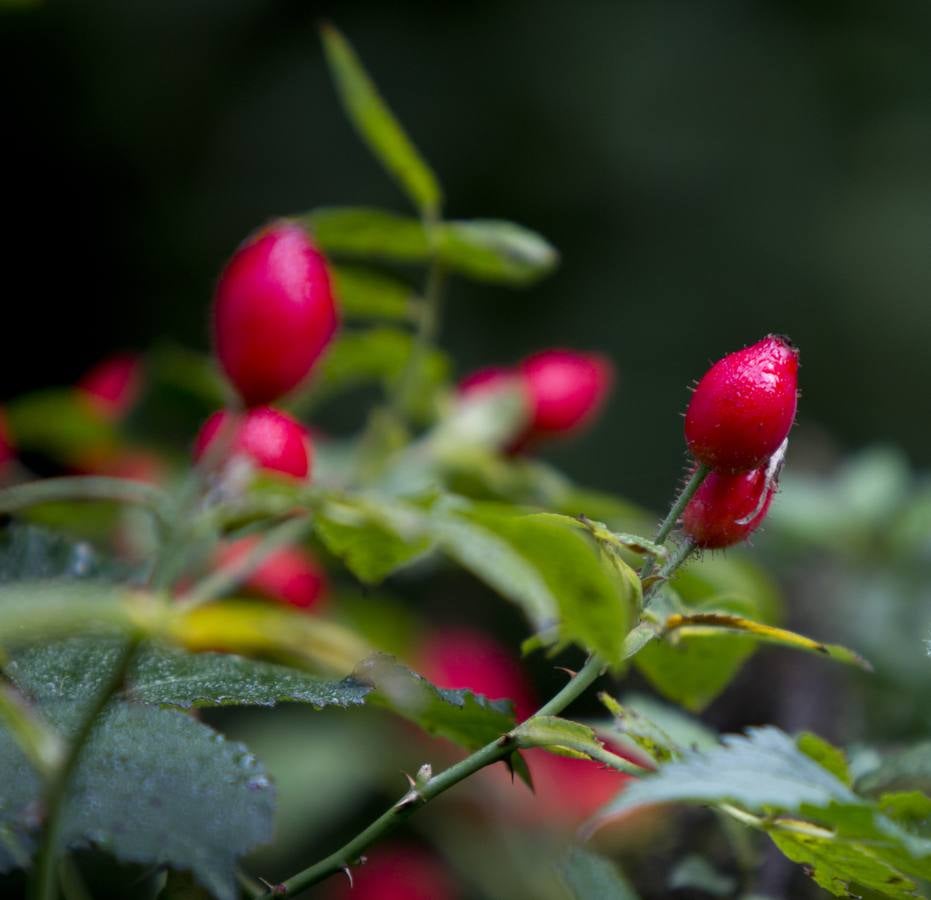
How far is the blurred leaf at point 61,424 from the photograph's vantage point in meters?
1.14

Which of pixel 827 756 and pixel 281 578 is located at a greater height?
pixel 827 756

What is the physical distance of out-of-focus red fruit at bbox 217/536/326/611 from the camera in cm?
109

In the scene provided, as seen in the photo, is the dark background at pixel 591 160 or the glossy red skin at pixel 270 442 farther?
the dark background at pixel 591 160

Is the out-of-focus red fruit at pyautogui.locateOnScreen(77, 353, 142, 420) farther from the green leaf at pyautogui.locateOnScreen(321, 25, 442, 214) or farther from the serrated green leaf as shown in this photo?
the serrated green leaf

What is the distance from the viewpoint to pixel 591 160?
3.35 meters

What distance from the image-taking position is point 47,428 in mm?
1149

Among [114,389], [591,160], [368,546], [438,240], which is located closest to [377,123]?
[438,240]

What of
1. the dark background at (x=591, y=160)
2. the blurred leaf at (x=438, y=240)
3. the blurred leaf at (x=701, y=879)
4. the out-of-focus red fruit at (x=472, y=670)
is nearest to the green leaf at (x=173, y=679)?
the blurred leaf at (x=701, y=879)

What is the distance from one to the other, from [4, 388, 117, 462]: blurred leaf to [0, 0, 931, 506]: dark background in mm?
1725

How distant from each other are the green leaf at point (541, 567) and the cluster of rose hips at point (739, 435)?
14 cm

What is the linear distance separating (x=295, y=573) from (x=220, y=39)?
95.4 inches

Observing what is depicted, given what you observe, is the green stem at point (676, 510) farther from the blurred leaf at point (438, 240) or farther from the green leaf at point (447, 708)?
the blurred leaf at point (438, 240)

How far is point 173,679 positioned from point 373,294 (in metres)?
0.56

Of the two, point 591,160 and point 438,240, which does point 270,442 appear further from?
point 591,160
